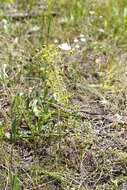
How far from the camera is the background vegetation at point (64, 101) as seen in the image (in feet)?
4.81

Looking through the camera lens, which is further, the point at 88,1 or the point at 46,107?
the point at 88,1

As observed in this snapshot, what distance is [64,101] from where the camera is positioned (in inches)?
67.7

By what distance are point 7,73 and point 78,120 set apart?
58cm

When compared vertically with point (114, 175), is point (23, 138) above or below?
above

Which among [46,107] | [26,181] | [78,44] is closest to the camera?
[26,181]

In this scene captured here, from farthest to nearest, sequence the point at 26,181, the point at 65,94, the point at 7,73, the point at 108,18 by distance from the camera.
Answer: the point at 108,18 < the point at 7,73 < the point at 65,94 < the point at 26,181

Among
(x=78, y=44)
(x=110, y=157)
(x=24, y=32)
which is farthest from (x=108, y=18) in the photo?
(x=110, y=157)

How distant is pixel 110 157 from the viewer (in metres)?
1.54

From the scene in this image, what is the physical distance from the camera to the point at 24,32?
94.0 inches

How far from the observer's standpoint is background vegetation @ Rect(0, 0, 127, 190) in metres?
1.46

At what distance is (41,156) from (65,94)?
387 millimetres

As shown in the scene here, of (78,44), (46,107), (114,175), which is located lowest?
(114,175)

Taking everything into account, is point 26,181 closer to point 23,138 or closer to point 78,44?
point 23,138

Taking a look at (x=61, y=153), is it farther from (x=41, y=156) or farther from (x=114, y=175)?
(x=114, y=175)
